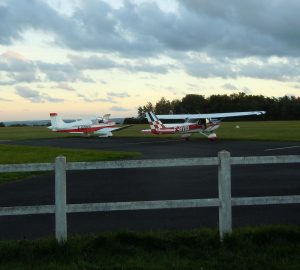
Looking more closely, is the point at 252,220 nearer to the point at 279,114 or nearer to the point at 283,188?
the point at 283,188

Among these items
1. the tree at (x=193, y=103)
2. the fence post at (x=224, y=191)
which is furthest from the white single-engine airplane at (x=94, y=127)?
the tree at (x=193, y=103)

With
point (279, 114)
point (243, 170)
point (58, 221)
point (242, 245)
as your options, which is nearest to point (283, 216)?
point (242, 245)

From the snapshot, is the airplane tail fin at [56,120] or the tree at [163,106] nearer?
the airplane tail fin at [56,120]

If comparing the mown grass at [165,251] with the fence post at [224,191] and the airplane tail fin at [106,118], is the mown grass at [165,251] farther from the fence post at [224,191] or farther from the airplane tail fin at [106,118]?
the airplane tail fin at [106,118]

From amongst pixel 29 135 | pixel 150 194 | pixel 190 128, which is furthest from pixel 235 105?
pixel 150 194

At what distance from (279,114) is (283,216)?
415 ft

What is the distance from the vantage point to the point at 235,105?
14788 centimetres

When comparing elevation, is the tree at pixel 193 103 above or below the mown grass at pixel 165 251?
above

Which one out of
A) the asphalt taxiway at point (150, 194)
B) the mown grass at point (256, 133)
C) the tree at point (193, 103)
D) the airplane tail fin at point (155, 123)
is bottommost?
the asphalt taxiway at point (150, 194)

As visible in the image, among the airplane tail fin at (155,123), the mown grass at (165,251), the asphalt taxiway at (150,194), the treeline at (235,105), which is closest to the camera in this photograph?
the mown grass at (165,251)

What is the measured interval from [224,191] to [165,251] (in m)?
1.21

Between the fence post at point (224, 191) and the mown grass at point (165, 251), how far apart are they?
0.16 meters

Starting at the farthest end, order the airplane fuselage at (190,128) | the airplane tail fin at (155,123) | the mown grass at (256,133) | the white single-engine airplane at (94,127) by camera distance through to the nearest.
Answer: the white single-engine airplane at (94,127) < the airplane tail fin at (155,123) < the airplane fuselage at (190,128) < the mown grass at (256,133)

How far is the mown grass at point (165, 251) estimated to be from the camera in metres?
5.74
